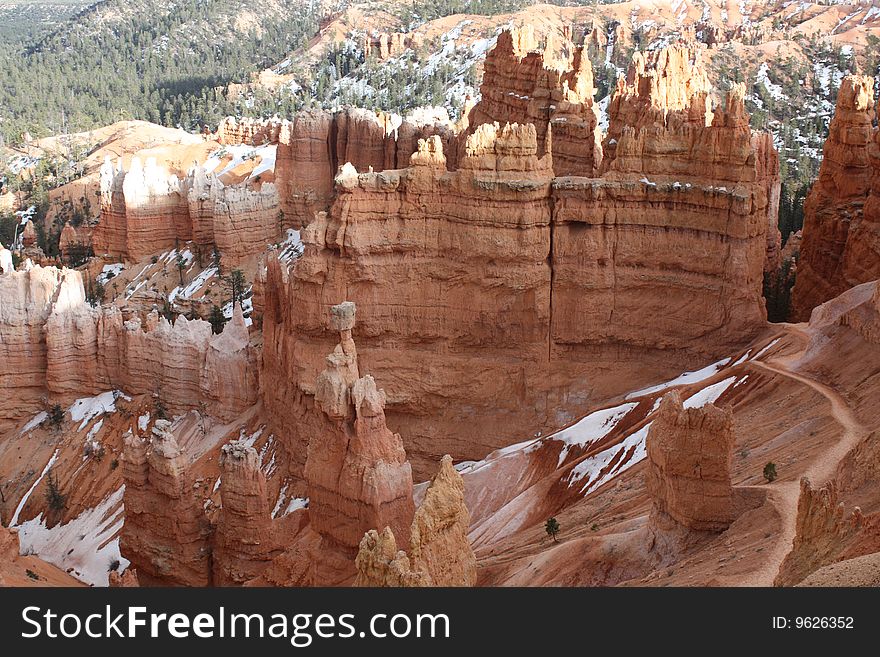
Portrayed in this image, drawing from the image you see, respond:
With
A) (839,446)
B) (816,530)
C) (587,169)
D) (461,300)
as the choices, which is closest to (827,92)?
(587,169)

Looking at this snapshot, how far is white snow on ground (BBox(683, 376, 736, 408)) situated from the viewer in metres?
29.7

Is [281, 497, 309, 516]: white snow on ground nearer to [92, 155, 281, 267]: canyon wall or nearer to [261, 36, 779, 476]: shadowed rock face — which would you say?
[261, 36, 779, 476]: shadowed rock face

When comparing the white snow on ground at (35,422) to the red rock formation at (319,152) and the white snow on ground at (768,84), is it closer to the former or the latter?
the red rock formation at (319,152)

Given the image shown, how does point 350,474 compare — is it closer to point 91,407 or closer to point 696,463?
point 696,463


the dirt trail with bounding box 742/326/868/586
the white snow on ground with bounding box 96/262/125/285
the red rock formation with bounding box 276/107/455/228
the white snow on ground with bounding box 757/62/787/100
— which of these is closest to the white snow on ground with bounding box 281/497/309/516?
the dirt trail with bounding box 742/326/868/586

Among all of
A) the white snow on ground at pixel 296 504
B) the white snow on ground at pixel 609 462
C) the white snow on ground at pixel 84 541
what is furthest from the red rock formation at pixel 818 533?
the white snow on ground at pixel 84 541

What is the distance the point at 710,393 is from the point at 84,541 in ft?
67.6

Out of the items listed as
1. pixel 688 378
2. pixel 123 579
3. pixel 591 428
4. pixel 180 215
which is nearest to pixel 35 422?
pixel 123 579

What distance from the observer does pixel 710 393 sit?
98.8 feet

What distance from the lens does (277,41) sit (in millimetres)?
190875

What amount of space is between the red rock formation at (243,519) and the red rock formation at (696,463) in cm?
1121

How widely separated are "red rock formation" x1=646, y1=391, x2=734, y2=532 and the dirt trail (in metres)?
1.00

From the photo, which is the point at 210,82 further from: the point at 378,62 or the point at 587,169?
the point at 587,169

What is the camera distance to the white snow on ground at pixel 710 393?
29.7 metres
